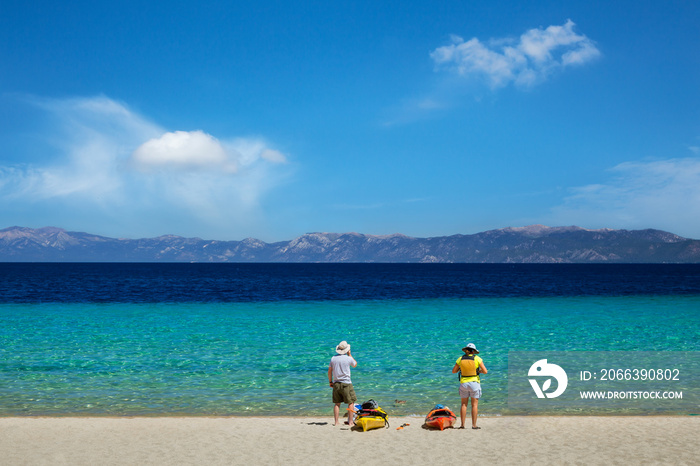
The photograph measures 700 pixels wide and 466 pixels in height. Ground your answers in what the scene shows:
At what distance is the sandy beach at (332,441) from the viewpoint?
10703 mm

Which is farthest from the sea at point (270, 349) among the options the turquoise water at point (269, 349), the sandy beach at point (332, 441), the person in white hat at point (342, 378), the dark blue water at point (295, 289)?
the dark blue water at point (295, 289)

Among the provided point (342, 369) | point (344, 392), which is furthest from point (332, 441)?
point (342, 369)

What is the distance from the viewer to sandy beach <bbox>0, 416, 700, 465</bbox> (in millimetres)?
10703

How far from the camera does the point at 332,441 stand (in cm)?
1191

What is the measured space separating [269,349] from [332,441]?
14.0 metres

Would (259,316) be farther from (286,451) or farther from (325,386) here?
(286,451)

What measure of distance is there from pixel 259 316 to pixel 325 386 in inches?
988

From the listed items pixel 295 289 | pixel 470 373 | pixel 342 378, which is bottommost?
pixel 295 289

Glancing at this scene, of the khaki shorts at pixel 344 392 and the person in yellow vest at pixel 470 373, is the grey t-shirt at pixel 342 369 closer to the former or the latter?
the khaki shorts at pixel 344 392

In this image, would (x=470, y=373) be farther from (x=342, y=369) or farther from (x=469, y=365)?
(x=342, y=369)

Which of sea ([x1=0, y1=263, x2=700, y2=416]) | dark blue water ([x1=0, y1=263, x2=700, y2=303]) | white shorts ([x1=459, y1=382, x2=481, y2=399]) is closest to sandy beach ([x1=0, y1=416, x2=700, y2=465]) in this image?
white shorts ([x1=459, y1=382, x2=481, y2=399])

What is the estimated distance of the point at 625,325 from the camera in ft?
116

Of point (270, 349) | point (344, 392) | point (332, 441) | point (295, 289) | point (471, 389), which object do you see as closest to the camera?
point (332, 441)

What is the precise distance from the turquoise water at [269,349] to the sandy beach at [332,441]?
Result: 1708mm
